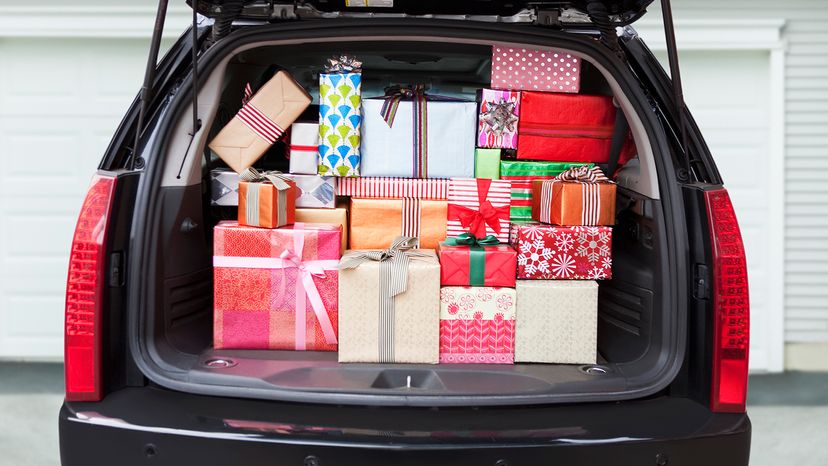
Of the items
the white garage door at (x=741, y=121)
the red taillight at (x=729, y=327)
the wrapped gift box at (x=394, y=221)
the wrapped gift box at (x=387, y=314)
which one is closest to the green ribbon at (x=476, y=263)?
the wrapped gift box at (x=387, y=314)

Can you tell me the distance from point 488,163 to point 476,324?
54cm

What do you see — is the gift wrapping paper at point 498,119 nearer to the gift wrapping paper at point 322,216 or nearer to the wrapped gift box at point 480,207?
the wrapped gift box at point 480,207

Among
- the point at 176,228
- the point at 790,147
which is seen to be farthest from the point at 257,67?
the point at 790,147

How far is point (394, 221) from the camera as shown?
244 cm

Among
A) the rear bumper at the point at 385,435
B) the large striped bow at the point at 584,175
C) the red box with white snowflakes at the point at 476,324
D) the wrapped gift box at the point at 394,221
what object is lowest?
the rear bumper at the point at 385,435

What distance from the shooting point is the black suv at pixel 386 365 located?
169cm

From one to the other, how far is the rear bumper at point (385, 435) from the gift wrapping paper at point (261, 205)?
22.6 inches

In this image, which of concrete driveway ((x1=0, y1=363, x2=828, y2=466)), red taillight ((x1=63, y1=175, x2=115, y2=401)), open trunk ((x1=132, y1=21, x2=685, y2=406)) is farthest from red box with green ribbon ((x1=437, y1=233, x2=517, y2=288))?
concrete driveway ((x1=0, y1=363, x2=828, y2=466))

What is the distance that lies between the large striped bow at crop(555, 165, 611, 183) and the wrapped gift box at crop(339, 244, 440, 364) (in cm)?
50

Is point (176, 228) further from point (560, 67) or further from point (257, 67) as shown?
point (560, 67)

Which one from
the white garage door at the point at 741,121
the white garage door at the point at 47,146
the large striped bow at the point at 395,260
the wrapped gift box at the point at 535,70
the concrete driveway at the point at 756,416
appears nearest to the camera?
the large striped bow at the point at 395,260

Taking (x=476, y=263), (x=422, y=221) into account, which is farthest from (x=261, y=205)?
(x=476, y=263)

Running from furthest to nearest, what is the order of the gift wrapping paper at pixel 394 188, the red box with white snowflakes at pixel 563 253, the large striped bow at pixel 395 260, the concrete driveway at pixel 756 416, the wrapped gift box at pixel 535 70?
the concrete driveway at pixel 756 416 < the gift wrapping paper at pixel 394 188 < the wrapped gift box at pixel 535 70 < the red box with white snowflakes at pixel 563 253 < the large striped bow at pixel 395 260

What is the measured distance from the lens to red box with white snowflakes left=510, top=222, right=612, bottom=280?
222cm
